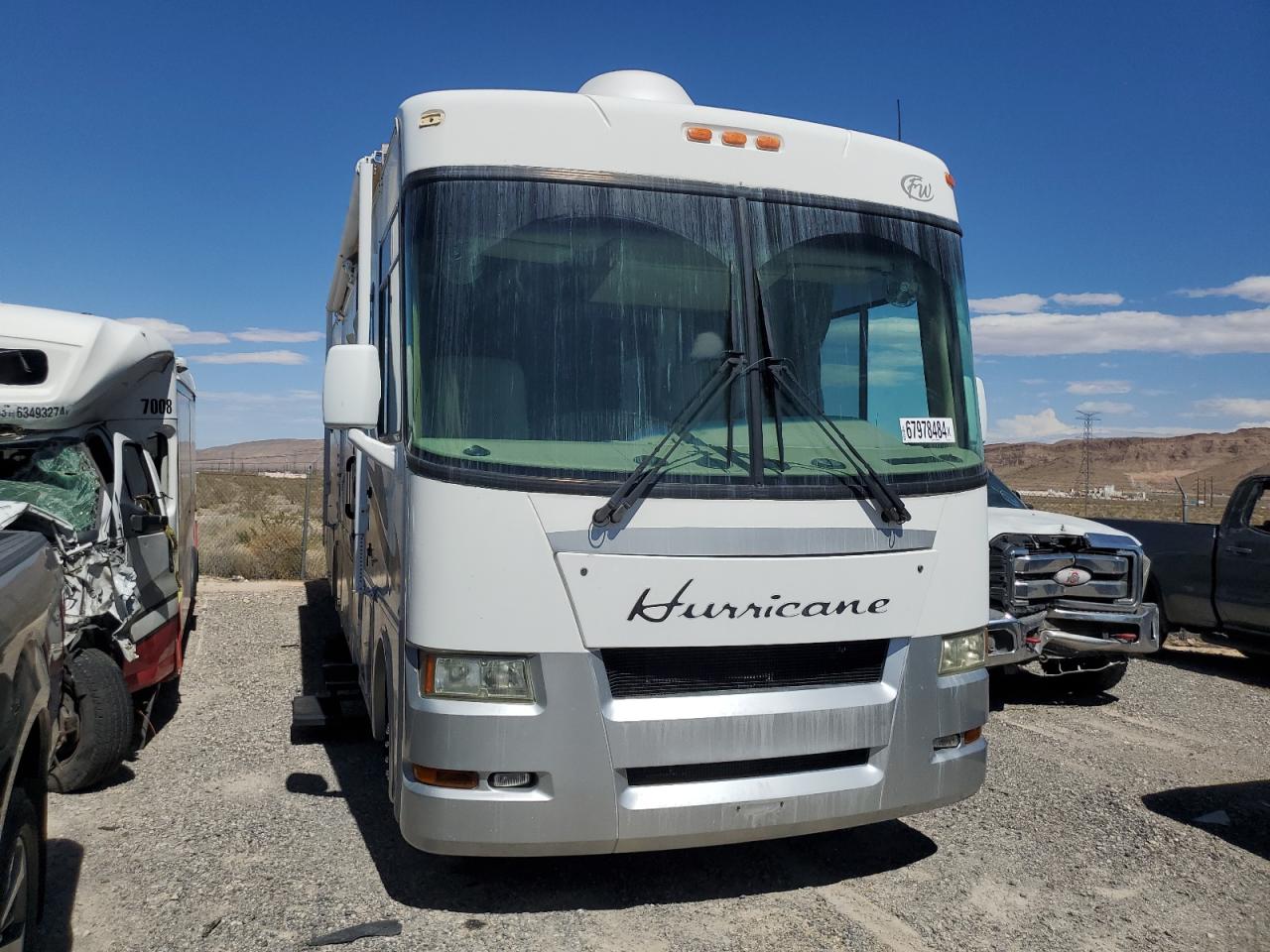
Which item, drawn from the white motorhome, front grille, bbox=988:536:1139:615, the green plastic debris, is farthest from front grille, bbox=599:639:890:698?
front grille, bbox=988:536:1139:615

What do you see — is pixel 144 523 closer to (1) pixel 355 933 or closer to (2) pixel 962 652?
(1) pixel 355 933

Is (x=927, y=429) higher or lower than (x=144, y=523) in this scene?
higher

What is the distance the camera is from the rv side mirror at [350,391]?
4195 millimetres

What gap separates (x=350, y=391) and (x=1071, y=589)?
577cm

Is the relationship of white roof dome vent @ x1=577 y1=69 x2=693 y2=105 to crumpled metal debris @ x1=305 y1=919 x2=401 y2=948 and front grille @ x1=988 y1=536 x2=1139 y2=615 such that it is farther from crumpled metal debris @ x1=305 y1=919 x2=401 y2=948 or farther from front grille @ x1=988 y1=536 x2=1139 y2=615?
front grille @ x1=988 y1=536 x2=1139 y2=615

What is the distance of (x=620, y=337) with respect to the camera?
4176 millimetres

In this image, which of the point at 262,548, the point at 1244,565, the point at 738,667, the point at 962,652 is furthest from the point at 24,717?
the point at 262,548

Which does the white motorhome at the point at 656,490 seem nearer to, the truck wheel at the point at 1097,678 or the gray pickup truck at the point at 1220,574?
the truck wheel at the point at 1097,678

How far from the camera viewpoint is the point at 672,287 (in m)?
4.25

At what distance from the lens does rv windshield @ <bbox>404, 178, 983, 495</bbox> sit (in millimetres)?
3984

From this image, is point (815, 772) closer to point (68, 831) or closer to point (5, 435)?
point (68, 831)

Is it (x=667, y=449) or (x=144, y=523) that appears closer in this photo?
(x=667, y=449)

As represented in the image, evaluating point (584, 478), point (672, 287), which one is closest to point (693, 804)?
point (584, 478)

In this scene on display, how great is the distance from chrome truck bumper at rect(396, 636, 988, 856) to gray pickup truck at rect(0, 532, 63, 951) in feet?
3.84
